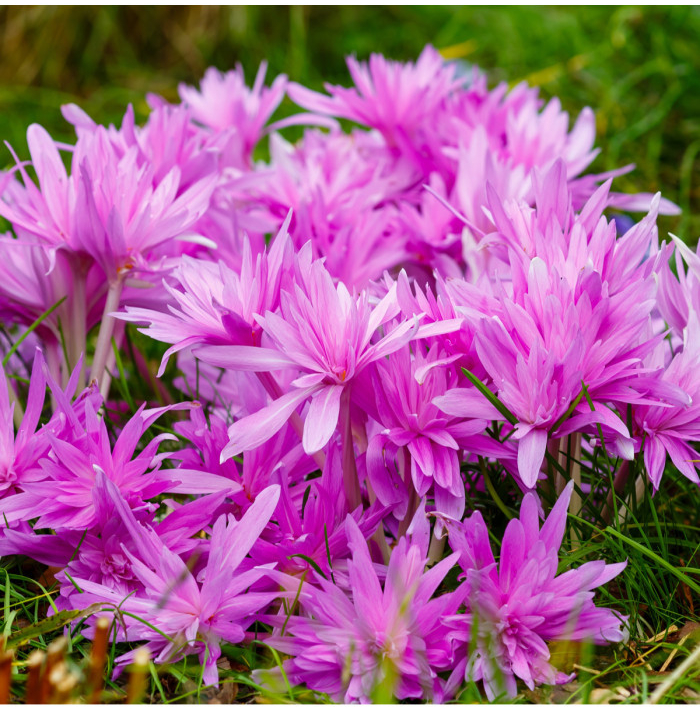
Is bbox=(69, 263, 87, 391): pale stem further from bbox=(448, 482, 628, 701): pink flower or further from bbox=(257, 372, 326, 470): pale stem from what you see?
bbox=(448, 482, 628, 701): pink flower

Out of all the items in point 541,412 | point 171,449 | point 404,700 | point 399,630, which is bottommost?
point 404,700

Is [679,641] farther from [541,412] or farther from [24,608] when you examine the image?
[24,608]

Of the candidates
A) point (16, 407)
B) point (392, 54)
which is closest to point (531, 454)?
point (16, 407)

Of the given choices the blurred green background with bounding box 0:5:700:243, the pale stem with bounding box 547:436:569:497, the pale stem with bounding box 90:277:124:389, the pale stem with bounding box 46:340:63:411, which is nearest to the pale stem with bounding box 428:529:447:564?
the pale stem with bounding box 547:436:569:497

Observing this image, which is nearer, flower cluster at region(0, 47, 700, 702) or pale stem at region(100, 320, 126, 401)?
flower cluster at region(0, 47, 700, 702)

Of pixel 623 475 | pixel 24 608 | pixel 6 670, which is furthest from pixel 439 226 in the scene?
pixel 6 670

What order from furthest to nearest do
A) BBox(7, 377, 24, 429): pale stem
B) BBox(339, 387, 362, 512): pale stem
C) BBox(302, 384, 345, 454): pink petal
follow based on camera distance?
1. BBox(7, 377, 24, 429): pale stem
2. BBox(339, 387, 362, 512): pale stem
3. BBox(302, 384, 345, 454): pink petal

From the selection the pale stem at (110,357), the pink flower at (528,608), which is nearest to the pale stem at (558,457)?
the pink flower at (528,608)

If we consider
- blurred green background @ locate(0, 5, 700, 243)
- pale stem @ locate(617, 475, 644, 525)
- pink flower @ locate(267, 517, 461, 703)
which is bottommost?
pink flower @ locate(267, 517, 461, 703)
